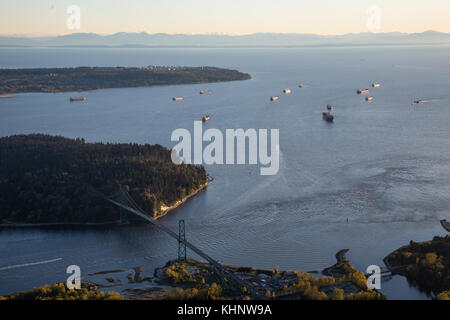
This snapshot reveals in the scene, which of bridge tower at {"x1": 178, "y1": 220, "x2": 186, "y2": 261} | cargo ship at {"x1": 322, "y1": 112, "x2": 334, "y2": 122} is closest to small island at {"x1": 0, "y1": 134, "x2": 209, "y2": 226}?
bridge tower at {"x1": 178, "y1": 220, "x2": 186, "y2": 261}

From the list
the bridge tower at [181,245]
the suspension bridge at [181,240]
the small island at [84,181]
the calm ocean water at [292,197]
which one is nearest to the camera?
the suspension bridge at [181,240]

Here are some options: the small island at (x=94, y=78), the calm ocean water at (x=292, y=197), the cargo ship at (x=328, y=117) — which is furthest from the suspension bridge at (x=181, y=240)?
the small island at (x=94, y=78)

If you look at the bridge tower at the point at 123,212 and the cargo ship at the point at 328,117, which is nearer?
the bridge tower at the point at 123,212

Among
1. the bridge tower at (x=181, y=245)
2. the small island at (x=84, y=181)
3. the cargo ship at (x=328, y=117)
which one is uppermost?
the cargo ship at (x=328, y=117)

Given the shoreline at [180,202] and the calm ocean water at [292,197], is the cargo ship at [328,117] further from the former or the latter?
the shoreline at [180,202]

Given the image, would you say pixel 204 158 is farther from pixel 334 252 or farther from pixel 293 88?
pixel 293 88

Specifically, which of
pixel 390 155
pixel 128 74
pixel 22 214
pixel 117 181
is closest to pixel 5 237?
pixel 22 214

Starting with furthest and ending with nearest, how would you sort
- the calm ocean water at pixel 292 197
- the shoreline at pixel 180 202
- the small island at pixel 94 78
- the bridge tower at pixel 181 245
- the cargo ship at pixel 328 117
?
the small island at pixel 94 78 < the cargo ship at pixel 328 117 < the shoreline at pixel 180 202 < the calm ocean water at pixel 292 197 < the bridge tower at pixel 181 245

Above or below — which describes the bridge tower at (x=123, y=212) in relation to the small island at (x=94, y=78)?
below

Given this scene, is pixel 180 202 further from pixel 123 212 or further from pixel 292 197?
pixel 292 197
